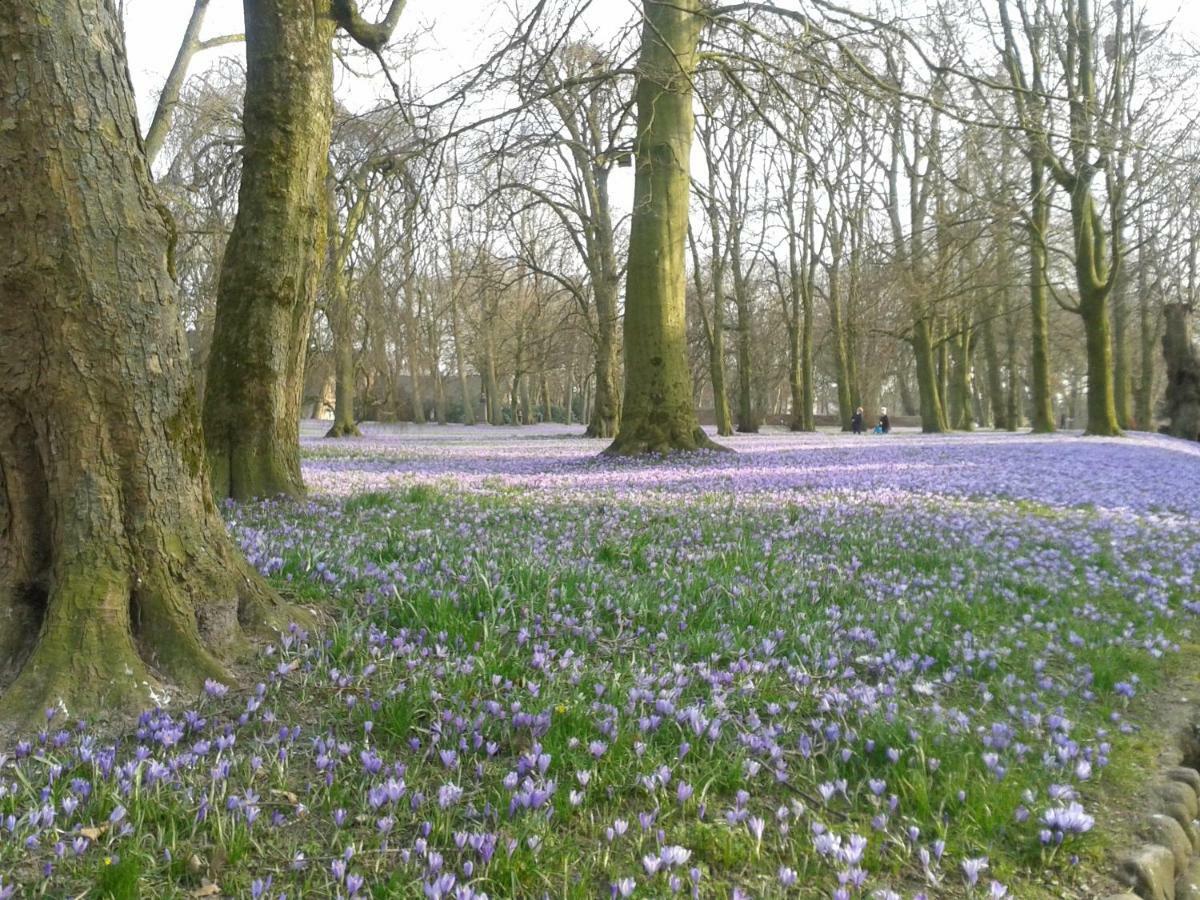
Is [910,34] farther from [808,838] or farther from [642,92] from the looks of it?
[808,838]

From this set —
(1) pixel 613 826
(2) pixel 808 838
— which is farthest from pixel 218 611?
(2) pixel 808 838

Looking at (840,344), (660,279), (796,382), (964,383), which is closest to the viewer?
(660,279)

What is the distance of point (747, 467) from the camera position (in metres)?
12.0

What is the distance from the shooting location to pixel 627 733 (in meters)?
2.76

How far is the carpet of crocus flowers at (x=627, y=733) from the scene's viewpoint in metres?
2.08

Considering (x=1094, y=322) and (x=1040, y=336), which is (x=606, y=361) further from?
(x=1094, y=322)

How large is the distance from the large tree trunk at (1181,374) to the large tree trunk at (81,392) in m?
31.9

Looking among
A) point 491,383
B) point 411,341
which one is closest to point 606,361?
point 411,341

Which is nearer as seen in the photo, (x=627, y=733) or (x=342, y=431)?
(x=627, y=733)

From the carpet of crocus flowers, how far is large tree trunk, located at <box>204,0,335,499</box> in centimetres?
144

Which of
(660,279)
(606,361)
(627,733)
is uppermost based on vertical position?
(660,279)

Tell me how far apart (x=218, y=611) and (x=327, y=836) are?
4.30ft

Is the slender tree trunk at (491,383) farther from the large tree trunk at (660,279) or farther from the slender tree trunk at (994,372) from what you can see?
the large tree trunk at (660,279)

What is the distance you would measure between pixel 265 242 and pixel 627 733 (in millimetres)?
5612
